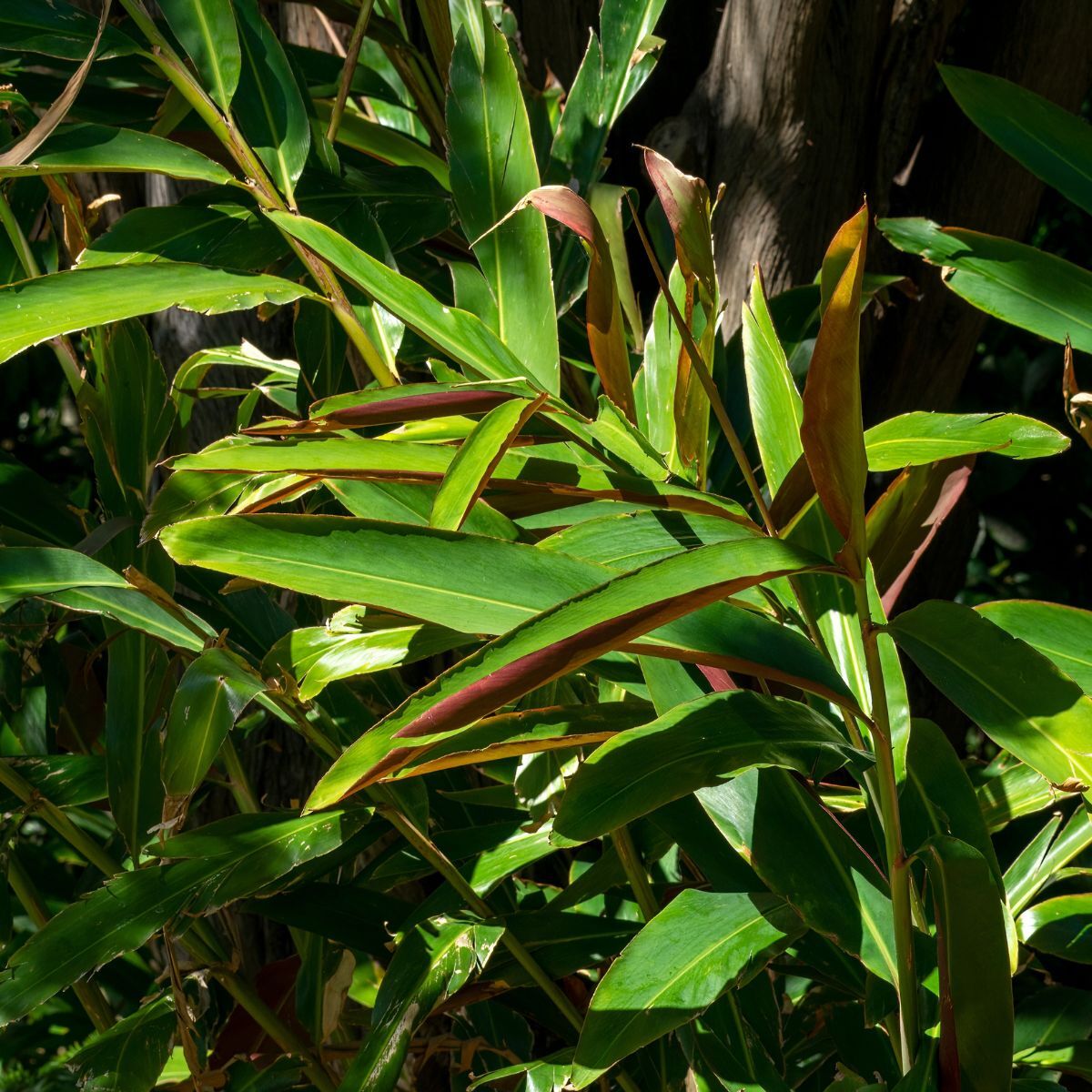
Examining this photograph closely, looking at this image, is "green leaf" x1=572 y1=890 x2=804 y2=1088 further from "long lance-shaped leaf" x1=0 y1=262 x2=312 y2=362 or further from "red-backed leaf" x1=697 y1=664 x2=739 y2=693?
"long lance-shaped leaf" x1=0 y1=262 x2=312 y2=362

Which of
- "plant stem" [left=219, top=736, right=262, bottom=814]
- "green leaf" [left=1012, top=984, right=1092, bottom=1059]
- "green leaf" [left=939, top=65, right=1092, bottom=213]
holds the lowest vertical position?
"green leaf" [left=1012, top=984, right=1092, bottom=1059]

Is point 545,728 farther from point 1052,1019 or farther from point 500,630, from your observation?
point 1052,1019

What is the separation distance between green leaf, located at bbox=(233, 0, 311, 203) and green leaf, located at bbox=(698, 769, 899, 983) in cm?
46

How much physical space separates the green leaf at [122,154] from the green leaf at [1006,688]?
473 millimetres

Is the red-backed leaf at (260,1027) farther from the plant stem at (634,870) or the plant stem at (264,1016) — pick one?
the plant stem at (634,870)

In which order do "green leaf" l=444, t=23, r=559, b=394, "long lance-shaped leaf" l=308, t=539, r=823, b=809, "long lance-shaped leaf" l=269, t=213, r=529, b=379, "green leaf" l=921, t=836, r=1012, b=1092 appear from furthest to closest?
1. "green leaf" l=444, t=23, r=559, b=394
2. "long lance-shaped leaf" l=269, t=213, r=529, b=379
3. "green leaf" l=921, t=836, r=1012, b=1092
4. "long lance-shaped leaf" l=308, t=539, r=823, b=809

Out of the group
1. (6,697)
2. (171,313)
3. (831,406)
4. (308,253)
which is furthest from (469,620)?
(171,313)

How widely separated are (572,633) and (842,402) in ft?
0.40

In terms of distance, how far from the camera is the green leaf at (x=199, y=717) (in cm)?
56

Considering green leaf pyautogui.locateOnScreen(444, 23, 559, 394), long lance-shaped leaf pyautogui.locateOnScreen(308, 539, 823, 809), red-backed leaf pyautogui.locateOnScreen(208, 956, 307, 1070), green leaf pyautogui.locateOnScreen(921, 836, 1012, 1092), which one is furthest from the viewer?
red-backed leaf pyautogui.locateOnScreen(208, 956, 307, 1070)

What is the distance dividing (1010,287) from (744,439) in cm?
28

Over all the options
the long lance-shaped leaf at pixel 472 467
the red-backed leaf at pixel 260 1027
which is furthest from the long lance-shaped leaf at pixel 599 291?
the red-backed leaf at pixel 260 1027

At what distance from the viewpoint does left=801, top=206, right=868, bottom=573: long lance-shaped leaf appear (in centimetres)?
35

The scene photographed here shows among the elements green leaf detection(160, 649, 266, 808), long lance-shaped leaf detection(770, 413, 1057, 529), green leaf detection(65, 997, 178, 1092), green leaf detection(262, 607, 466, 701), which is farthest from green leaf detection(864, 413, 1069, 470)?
green leaf detection(65, 997, 178, 1092)
